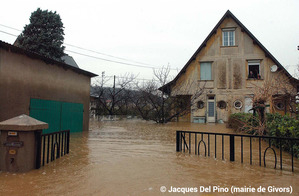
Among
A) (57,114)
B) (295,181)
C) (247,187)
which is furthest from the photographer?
(57,114)

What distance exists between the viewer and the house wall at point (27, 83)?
29.3ft

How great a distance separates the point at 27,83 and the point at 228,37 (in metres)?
19.4

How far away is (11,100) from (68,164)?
5271mm

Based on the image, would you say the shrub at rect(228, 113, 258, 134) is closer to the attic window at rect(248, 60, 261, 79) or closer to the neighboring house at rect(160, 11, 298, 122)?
the neighboring house at rect(160, 11, 298, 122)

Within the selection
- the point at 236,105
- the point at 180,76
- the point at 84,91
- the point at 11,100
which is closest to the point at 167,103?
the point at 180,76

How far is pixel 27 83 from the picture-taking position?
10070 mm

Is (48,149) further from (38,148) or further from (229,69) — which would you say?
(229,69)

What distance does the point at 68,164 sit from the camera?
18.5 ft

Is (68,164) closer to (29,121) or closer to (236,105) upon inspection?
(29,121)

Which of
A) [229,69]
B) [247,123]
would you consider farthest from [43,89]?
[229,69]

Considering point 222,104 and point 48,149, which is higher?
point 222,104

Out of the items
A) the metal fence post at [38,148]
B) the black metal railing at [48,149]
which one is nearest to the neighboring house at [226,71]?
the black metal railing at [48,149]

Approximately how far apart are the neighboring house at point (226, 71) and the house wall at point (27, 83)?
11.9 m

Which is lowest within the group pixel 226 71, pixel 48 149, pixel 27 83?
→ pixel 48 149
